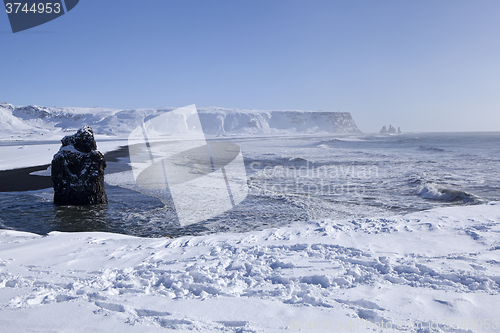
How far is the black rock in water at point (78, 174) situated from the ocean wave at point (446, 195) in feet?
34.0

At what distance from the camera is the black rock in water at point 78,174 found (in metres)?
7.65

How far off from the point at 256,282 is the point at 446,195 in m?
8.66

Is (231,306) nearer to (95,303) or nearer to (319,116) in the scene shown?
(95,303)

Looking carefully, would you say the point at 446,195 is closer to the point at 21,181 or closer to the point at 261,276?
the point at 261,276

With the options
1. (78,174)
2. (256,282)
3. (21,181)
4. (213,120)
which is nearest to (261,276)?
(256,282)

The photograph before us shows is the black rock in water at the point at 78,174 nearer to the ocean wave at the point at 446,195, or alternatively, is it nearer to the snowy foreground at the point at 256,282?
the snowy foreground at the point at 256,282

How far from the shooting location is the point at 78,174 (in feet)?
25.4

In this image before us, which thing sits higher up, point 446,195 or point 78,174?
point 78,174

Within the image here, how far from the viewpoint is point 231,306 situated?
8.89 ft

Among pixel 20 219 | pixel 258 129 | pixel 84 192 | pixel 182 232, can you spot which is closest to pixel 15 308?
pixel 182 232

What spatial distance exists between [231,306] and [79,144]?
736cm

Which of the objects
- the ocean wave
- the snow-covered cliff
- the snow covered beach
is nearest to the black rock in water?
the snow covered beach

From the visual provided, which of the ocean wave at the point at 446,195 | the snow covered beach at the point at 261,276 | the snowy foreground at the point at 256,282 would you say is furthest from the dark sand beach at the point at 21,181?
the ocean wave at the point at 446,195

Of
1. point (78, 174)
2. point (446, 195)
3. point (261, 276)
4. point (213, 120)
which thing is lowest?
point (446, 195)
